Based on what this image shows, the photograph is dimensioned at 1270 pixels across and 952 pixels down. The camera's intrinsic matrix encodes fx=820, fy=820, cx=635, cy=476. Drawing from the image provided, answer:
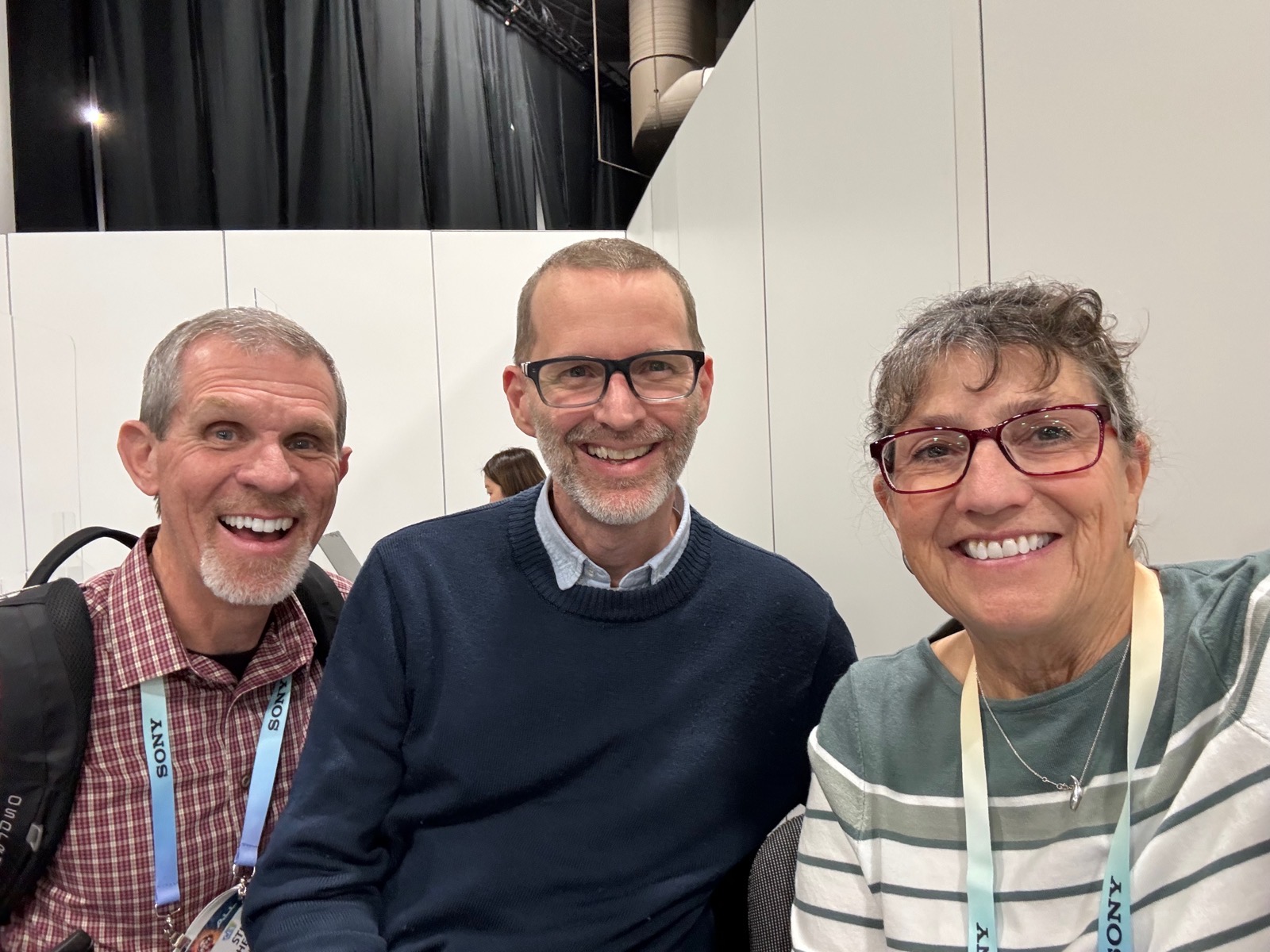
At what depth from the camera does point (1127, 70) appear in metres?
1.13

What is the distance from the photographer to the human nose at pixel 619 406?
1.20 metres

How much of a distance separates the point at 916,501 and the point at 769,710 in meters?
0.46

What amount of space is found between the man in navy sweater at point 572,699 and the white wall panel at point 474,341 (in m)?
2.94

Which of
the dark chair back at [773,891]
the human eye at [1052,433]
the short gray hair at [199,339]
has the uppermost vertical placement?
the short gray hair at [199,339]

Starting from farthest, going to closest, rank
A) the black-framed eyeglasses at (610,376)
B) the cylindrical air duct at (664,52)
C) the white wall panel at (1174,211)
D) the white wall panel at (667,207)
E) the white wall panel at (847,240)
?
the cylindrical air duct at (664,52) → the white wall panel at (667,207) → the white wall panel at (847,240) → the black-framed eyeglasses at (610,376) → the white wall panel at (1174,211)

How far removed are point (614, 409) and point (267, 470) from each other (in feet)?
2.00

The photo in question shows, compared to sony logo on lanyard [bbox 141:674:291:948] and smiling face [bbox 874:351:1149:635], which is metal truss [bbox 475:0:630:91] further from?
smiling face [bbox 874:351:1149:635]

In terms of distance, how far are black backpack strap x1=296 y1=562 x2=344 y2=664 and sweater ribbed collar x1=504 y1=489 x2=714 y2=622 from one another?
1.43 ft

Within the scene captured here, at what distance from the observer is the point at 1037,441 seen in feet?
2.81

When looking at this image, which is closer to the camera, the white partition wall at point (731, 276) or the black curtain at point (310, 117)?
the white partition wall at point (731, 276)

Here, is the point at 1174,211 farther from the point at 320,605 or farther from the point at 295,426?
the point at 320,605

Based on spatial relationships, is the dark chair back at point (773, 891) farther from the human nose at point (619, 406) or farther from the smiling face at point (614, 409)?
the human nose at point (619, 406)

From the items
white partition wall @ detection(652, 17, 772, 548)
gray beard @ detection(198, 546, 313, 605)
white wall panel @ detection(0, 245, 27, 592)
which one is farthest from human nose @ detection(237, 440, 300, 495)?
white wall panel @ detection(0, 245, 27, 592)

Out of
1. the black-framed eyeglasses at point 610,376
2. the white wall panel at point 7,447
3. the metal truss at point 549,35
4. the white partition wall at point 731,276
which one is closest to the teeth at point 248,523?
the black-framed eyeglasses at point 610,376
